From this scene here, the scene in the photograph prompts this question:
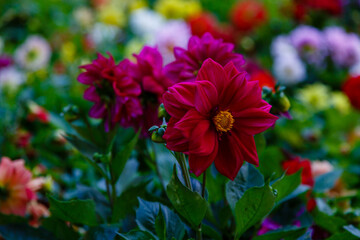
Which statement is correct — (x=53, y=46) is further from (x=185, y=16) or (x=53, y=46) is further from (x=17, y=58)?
(x=185, y=16)

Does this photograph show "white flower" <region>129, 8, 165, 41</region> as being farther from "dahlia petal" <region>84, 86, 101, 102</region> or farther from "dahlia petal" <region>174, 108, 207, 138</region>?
"dahlia petal" <region>174, 108, 207, 138</region>

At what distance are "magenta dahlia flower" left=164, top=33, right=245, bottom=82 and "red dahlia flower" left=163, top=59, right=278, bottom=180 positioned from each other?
11 centimetres

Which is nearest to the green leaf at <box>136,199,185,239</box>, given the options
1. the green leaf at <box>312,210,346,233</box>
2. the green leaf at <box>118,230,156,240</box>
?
the green leaf at <box>118,230,156,240</box>

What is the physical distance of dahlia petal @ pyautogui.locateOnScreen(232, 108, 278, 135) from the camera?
446 millimetres

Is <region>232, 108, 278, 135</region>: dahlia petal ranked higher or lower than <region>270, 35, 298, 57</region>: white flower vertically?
higher

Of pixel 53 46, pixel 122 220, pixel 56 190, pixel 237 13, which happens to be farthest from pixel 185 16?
pixel 122 220

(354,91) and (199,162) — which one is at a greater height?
(199,162)

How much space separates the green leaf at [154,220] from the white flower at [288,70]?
1318mm

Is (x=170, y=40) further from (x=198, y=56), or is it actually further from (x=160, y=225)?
(x=160, y=225)

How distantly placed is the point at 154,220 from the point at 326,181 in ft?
1.30

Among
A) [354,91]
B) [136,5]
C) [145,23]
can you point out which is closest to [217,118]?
[354,91]

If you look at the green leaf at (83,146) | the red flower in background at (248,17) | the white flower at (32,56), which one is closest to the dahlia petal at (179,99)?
the green leaf at (83,146)

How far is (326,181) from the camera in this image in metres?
0.77

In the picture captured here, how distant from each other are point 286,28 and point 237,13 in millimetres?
287
